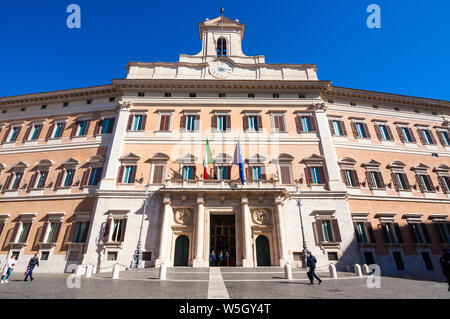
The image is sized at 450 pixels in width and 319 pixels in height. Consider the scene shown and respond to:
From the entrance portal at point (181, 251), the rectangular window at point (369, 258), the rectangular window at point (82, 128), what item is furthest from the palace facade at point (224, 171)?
the rectangular window at point (82, 128)

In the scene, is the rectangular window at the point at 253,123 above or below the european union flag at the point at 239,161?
above

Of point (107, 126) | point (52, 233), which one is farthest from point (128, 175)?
point (52, 233)

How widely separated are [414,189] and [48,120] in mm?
36050

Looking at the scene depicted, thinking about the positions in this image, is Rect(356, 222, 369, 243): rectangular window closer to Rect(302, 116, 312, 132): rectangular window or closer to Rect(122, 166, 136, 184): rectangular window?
Rect(302, 116, 312, 132): rectangular window

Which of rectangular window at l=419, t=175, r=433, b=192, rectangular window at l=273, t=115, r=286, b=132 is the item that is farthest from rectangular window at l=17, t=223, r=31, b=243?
rectangular window at l=419, t=175, r=433, b=192

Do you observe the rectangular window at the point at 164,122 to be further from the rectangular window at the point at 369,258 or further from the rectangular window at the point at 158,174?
the rectangular window at the point at 369,258

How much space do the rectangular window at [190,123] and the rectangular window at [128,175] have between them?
6214 mm

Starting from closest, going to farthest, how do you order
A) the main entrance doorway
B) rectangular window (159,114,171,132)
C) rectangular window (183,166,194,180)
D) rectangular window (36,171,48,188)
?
the main entrance doorway, rectangular window (183,166,194,180), rectangular window (36,171,48,188), rectangular window (159,114,171,132)

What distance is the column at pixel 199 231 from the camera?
15.9m

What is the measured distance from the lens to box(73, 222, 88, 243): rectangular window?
57.1 feet

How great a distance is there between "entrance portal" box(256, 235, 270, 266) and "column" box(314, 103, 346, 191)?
7.07m

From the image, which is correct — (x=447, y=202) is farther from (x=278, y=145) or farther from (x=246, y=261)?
(x=246, y=261)

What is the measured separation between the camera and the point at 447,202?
19984mm
